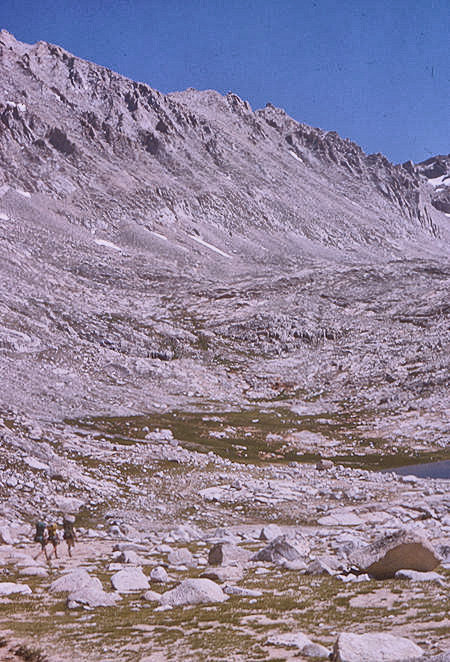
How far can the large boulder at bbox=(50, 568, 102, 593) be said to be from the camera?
61.6ft

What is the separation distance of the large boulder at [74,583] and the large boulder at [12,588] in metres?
0.89

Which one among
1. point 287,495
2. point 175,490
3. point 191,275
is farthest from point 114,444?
point 191,275

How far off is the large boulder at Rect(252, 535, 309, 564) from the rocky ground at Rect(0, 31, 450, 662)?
0.70 feet

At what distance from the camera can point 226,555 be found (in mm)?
23547

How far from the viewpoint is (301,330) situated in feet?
386

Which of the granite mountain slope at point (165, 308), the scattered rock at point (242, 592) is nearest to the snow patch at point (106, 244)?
the granite mountain slope at point (165, 308)

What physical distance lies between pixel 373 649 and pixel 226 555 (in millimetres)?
13522

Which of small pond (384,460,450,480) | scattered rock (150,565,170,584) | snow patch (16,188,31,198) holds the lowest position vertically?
Answer: scattered rock (150,565,170,584)

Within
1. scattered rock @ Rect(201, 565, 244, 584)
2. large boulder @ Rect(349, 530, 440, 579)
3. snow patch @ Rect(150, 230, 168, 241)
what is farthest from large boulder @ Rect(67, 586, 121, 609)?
snow patch @ Rect(150, 230, 168, 241)

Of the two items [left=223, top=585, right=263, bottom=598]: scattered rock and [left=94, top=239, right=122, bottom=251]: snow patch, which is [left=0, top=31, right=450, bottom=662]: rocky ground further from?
[left=94, top=239, right=122, bottom=251]: snow patch

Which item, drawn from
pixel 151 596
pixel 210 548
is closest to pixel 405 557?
pixel 151 596

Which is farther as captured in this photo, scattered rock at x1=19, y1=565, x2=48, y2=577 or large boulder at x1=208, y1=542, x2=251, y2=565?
large boulder at x1=208, y1=542, x2=251, y2=565

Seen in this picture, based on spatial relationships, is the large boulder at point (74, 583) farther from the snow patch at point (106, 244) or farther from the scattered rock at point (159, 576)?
the snow patch at point (106, 244)

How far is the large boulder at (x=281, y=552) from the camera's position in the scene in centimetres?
2312
